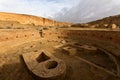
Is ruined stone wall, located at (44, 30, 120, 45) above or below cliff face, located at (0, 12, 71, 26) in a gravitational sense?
below

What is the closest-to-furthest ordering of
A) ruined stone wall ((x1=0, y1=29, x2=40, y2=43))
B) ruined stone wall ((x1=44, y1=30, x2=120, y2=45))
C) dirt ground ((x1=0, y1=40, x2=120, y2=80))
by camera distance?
dirt ground ((x1=0, y1=40, x2=120, y2=80)) → ruined stone wall ((x1=44, y1=30, x2=120, y2=45)) → ruined stone wall ((x1=0, y1=29, x2=40, y2=43))

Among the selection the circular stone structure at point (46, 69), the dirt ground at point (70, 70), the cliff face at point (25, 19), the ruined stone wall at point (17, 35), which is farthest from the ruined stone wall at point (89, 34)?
the cliff face at point (25, 19)

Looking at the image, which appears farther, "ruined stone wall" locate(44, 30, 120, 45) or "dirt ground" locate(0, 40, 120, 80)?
"ruined stone wall" locate(44, 30, 120, 45)

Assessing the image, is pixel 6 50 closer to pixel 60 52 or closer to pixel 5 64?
pixel 5 64

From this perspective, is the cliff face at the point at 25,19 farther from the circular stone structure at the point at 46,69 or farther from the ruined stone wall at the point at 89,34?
the circular stone structure at the point at 46,69

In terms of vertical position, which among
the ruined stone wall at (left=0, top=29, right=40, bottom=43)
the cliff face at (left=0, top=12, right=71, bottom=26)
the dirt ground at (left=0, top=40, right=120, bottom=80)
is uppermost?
the cliff face at (left=0, top=12, right=71, bottom=26)

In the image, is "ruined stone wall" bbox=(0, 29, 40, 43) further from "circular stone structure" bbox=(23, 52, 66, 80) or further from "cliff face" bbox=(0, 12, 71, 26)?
"cliff face" bbox=(0, 12, 71, 26)

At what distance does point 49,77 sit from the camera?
5469 mm

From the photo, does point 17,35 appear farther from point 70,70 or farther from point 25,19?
point 25,19

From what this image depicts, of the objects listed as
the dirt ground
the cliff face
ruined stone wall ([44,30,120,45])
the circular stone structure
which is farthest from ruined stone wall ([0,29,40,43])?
the cliff face

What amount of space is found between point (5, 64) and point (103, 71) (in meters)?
5.06

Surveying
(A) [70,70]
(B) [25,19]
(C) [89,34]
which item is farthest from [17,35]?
(B) [25,19]

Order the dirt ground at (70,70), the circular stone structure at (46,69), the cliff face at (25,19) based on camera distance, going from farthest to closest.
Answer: the cliff face at (25,19), the dirt ground at (70,70), the circular stone structure at (46,69)

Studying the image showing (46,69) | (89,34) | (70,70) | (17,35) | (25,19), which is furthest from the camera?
(25,19)
